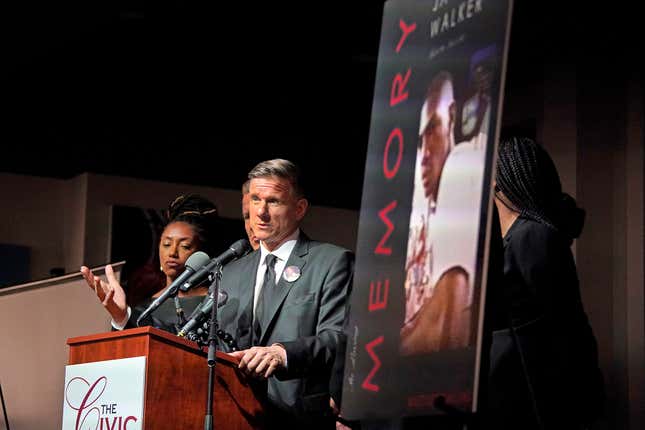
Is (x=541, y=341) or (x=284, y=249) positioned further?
(x=284, y=249)

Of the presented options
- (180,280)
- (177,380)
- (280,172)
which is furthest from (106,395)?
(280,172)

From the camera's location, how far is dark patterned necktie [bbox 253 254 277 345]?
370 cm

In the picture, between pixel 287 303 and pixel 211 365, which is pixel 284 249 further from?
pixel 211 365

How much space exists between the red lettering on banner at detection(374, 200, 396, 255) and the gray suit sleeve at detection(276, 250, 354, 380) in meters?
1.08

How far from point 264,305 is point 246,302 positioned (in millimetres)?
94

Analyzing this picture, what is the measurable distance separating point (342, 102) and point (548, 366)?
249 inches

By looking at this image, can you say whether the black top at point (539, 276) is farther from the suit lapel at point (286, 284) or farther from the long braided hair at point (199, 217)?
the long braided hair at point (199, 217)

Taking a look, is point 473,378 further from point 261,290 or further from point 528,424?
point 261,290

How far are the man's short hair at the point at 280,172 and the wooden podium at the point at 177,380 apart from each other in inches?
35.0

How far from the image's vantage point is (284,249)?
3.89 m

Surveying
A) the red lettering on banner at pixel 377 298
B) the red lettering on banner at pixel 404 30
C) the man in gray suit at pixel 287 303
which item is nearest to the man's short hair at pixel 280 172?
the man in gray suit at pixel 287 303

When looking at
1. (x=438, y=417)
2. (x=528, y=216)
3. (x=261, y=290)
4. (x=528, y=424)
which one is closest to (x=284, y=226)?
(x=261, y=290)

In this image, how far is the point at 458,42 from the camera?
7.31ft

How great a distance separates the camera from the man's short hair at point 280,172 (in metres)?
3.96
